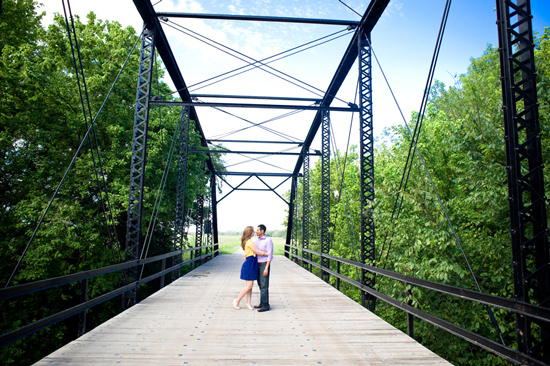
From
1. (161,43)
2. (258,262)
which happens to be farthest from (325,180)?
(258,262)

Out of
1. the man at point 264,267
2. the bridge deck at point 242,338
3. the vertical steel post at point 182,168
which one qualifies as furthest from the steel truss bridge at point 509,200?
the vertical steel post at point 182,168

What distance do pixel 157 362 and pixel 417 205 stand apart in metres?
5.78

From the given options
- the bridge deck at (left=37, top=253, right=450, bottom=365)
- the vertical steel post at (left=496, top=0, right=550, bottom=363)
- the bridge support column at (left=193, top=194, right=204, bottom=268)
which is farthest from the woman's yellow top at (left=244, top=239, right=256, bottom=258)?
the bridge support column at (left=193, top=194, right=204, bottom=268)

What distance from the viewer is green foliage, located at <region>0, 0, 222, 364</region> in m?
12.2

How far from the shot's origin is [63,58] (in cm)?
1407

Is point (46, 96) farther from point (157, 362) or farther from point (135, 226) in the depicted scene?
point (157, 362)

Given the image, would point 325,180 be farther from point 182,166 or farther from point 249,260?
point 249,260

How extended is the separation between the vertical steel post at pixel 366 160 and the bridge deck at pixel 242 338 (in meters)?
1.62

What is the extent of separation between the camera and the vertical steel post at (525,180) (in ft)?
9.80

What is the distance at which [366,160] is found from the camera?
8422mm

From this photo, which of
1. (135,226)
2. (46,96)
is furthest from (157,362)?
(46,96)

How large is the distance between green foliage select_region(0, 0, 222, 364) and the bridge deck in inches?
288

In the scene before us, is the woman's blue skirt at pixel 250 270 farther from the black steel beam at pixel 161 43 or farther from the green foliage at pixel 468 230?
the black steel beam at pixel 161 43

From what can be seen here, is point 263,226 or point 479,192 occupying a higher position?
point 479,192
